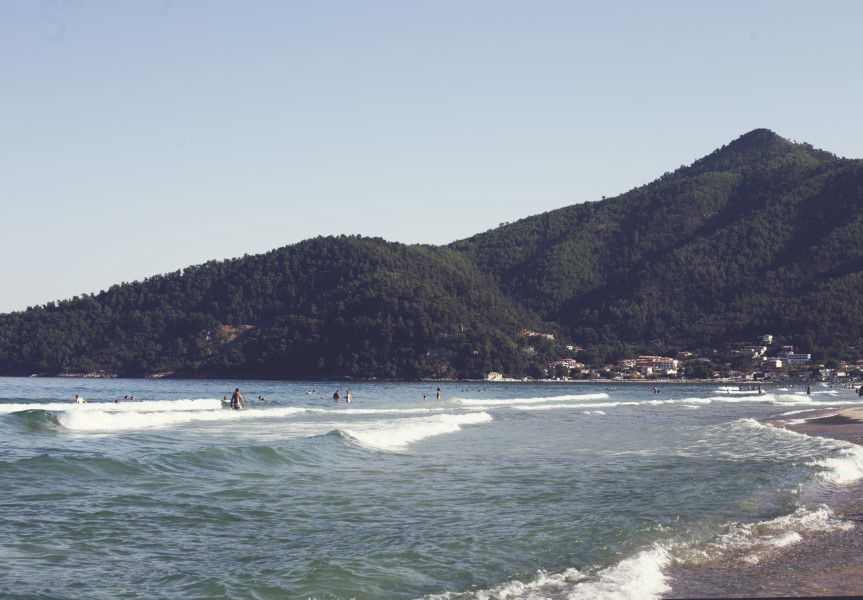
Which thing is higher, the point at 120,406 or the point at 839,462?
the point at 839,462

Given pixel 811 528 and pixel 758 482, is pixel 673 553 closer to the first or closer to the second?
pixel 811 528

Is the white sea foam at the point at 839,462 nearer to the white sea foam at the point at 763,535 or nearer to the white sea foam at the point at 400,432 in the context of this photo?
the white sea foam at the point at 763,535

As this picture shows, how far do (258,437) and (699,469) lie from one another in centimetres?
1584

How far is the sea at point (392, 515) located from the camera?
1021 centimetres

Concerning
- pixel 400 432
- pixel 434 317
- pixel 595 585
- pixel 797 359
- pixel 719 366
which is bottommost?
pixel 595 585

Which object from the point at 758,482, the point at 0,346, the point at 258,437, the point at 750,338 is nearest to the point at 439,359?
the point at 750,338

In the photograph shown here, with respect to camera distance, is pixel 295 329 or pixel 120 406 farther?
pixel 295 329

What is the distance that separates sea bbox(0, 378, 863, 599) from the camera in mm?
10211

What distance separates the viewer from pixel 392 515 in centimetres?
1437

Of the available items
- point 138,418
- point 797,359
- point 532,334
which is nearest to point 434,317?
point 532,334

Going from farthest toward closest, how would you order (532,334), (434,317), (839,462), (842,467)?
(532,334)
(434,317)
(839,462)
(842,467)

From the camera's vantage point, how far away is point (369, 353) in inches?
6609

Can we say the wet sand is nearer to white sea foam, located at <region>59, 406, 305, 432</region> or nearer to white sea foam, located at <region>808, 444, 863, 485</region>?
white sea foam, located at <region>808, 444, 863, 485</region>

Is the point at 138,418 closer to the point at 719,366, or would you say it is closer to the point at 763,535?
the point at 763,535
